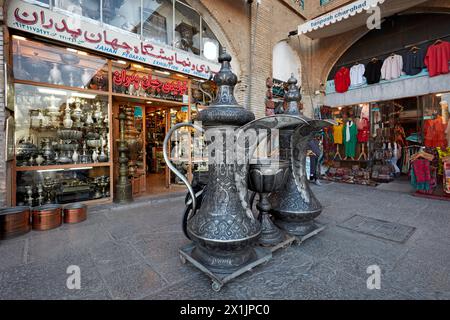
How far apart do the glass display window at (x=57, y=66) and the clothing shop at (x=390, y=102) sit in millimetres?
7226

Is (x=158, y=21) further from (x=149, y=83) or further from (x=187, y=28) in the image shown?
(x=149, y=83)

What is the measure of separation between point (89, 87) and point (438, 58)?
9005mm

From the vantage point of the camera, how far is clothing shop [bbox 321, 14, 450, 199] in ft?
20.3

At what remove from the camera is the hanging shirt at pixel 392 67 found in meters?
6.90

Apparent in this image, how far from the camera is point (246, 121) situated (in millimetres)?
1793

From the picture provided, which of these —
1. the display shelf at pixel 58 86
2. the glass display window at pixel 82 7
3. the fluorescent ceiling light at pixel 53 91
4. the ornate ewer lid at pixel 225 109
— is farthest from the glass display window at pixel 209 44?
the ornate ewer lid at pixel 225 109

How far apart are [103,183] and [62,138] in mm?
1108

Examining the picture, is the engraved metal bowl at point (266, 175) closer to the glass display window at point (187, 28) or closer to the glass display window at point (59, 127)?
the glass display window at point (59, 127)

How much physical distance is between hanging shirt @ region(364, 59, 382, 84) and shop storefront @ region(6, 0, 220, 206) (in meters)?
5.73

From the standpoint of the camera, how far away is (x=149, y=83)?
4.94 meters

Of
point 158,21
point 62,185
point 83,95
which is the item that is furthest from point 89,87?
point 158,21

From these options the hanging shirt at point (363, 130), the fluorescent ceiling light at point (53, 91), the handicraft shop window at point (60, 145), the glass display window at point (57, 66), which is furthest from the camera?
the hanging shirt at point (363, 130)

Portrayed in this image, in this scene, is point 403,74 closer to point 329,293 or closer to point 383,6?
point 383,6
